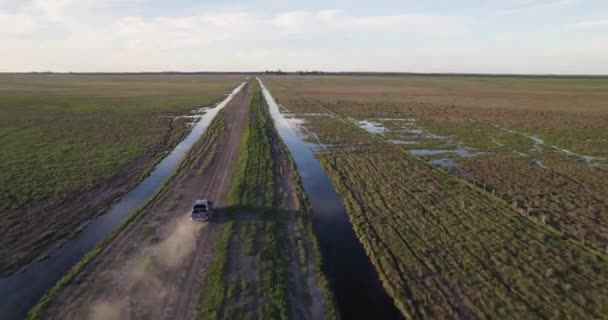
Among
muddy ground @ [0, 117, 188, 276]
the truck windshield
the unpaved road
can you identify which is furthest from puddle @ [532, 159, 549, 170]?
muddy ground @ [0, 117, 188, 276]

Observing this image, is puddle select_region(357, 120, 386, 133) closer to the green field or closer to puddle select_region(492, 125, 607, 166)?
puddle select_region(492, 125, 607, 166)

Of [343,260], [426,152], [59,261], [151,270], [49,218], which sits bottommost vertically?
[343,260]

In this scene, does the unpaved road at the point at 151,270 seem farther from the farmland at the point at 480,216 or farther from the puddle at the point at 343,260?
the farmland at the point at 480,216

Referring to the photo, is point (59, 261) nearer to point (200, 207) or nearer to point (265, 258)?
point (200, 207)

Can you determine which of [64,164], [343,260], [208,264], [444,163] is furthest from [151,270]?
[444,163]

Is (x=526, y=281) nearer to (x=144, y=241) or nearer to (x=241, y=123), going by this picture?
(x=144, y=241)

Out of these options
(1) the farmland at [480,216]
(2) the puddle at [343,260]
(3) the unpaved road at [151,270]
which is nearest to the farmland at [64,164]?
(3) the unpaved road at [151,270]
